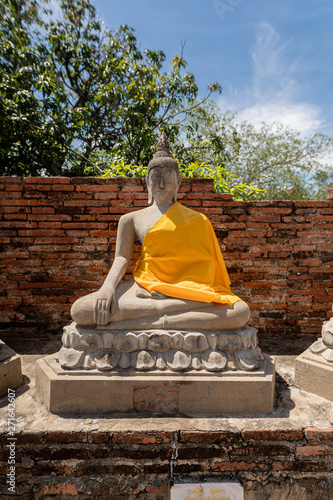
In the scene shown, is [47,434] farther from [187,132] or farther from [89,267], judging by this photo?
[187,132]

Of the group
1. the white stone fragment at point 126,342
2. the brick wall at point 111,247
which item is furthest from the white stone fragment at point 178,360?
the brick wall at point 111,247

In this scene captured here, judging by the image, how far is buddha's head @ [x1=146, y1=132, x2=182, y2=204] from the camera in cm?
258

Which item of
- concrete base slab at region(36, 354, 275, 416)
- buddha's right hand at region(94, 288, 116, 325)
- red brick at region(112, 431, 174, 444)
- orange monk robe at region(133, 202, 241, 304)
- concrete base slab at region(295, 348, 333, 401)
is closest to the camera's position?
red brick at region(112, 431, 174, 444)

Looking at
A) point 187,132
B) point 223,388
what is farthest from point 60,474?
point 187,132

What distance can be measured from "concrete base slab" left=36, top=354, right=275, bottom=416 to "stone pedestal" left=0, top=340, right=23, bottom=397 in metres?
0.45

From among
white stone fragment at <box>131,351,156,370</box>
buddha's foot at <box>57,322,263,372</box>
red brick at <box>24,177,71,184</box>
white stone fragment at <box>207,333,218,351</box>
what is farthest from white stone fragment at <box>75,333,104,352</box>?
red brick at <box>24,177,71,184</box>

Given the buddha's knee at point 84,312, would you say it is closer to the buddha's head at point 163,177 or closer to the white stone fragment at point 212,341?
the white stone fragment at point 212,341

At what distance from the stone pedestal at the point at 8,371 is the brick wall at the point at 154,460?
0.49 metres

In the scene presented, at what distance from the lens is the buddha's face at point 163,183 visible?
2.58 metres

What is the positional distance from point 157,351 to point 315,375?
1.24 m

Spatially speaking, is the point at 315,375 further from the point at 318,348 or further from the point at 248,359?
the point at 248,359

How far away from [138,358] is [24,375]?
3.86ft

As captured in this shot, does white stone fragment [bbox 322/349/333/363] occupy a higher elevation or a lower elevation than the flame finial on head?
lower

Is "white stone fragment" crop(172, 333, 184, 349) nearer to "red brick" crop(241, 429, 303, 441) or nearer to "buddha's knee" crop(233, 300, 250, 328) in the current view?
"buddha's knee" crop(233, 300, 250, 328)
